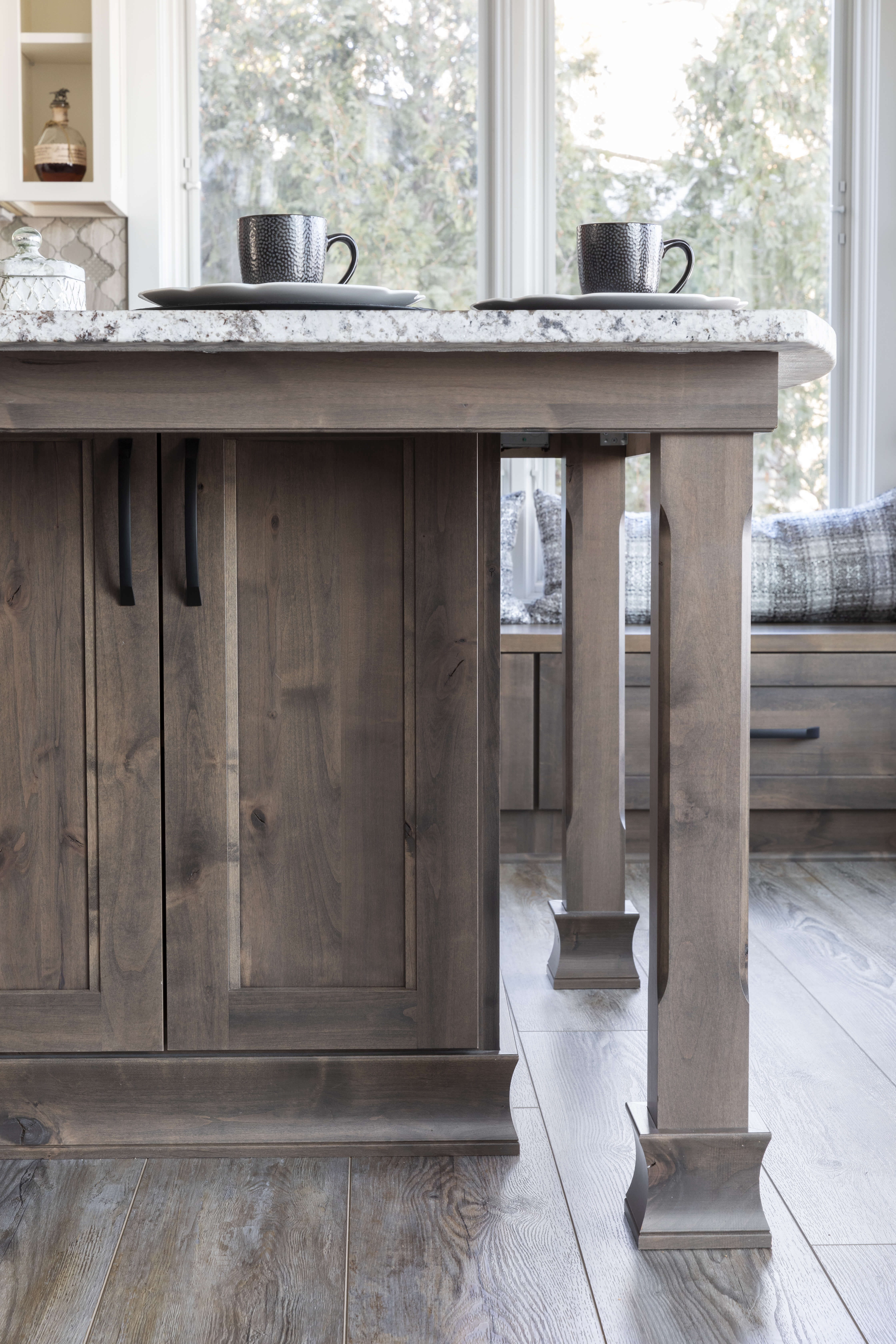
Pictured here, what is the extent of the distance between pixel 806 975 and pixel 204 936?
109cm

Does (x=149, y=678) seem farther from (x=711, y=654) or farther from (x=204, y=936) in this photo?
(x=711, y=654)

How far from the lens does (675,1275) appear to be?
1086 mm

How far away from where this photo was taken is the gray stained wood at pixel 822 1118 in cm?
120

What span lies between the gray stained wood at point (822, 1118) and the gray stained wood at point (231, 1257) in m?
0.48

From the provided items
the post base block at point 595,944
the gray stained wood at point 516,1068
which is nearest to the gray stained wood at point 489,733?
the gray stained wood at point 516,1068

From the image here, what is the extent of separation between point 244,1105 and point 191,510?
668 mm

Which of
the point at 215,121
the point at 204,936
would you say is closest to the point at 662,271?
the point at 215,121

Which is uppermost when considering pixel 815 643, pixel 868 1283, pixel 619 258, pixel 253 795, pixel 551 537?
pixel 619 258

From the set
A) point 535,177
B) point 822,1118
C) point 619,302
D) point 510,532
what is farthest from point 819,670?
point 619,302

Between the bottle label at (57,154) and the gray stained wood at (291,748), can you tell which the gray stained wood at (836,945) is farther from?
the bottle label at (57,154)

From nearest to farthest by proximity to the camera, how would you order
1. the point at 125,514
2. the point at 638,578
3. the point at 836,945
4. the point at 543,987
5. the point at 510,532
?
1. the point at 125,514
2. the point at 543,987
3. the point at 836,945
4. the point at 638,578
5. the point at 510,532

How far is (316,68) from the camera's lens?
3.21 metres

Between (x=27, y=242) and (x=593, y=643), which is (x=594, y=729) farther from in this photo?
(x=27, y=242)

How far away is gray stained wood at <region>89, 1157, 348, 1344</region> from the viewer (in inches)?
39.6
